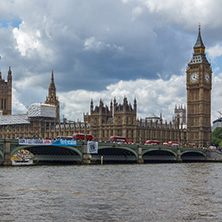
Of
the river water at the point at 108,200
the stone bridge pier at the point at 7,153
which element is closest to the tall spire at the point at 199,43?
the stone bridge pier at the point at 7,153

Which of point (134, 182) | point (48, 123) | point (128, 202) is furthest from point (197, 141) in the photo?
point (128, 202)

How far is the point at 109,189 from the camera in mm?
50562

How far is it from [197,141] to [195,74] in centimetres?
2407

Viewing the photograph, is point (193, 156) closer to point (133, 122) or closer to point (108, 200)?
point (133, 122)

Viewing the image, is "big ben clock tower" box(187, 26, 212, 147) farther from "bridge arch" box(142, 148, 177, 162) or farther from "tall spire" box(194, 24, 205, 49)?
"bridge arch" box(142, 148, 177, 162)

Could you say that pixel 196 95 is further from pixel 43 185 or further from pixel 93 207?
pixel 93 207

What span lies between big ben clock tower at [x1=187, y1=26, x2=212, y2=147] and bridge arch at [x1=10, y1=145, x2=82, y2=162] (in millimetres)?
84863

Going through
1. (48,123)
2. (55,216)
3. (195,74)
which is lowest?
(55,216)

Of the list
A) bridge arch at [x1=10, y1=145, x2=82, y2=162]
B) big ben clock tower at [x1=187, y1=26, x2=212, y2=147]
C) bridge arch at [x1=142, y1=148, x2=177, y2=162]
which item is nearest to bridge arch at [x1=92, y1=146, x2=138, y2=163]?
bridge arch at [x1=142, y1=148, x2=177, y2=162]

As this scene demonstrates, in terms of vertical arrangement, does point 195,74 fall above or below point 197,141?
above

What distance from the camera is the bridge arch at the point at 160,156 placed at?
118375mm

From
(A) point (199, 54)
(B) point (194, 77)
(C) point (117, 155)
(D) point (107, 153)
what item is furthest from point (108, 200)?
(A) point (199, 54)

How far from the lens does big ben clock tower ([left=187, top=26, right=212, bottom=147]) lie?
7077 inches

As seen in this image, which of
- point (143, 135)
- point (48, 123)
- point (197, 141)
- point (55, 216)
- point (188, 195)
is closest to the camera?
point (55, 216)
